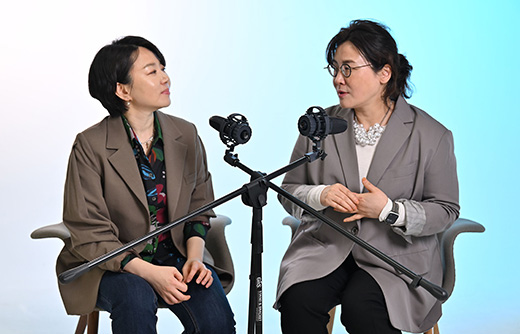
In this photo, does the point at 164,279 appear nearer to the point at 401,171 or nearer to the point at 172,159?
the point at 172,159

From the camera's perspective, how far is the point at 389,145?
2396 millimetres

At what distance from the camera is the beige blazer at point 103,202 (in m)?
2.30

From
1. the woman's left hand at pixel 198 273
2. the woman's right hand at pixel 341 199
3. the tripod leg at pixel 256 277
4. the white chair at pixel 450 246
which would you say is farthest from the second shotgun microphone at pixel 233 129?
the white chair at pixel 450 246

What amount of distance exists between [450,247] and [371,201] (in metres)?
0.44

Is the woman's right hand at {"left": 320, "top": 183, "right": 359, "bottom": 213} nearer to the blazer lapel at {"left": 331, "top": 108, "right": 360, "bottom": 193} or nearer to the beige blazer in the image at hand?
the blazer lapel at {"left": 331, "top": 108, "right": 360, "bottom": 193}

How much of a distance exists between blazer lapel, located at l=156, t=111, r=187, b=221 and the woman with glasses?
1.16 ft

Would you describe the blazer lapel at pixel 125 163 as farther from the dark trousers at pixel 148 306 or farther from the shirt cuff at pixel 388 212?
the shirt cuff at pixel 388 212

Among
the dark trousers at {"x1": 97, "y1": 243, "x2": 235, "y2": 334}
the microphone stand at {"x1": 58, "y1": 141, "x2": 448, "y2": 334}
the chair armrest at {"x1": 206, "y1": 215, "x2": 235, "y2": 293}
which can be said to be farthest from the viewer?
the chair armrest at {"x1": 206, "y1": 215, "x2": 235, "y2": 293}

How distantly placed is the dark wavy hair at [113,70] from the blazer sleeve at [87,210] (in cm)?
15

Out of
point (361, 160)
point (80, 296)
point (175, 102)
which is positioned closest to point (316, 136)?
point (361, 160)

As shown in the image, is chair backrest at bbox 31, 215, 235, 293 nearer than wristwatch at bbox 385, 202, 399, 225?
No

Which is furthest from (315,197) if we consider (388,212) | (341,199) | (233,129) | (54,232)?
(54,232)

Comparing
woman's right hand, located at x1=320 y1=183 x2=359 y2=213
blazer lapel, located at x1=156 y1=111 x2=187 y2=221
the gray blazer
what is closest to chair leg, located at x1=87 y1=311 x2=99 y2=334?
blazer lapel, located at x1=156 y1=111 x2=187 y2=221

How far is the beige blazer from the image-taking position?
7.54 feet
